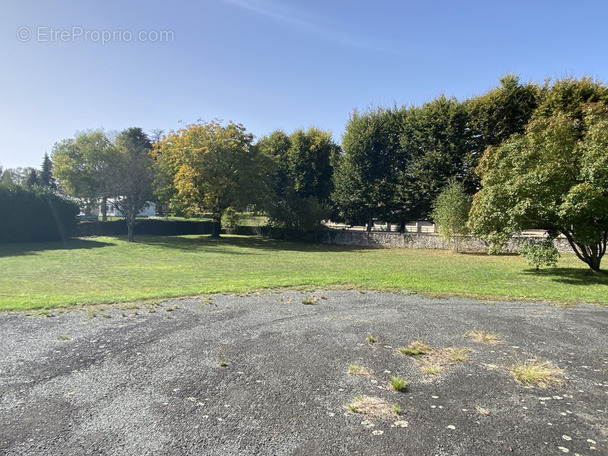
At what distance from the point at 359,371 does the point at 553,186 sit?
12135 millimetres

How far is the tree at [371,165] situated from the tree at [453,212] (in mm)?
5550

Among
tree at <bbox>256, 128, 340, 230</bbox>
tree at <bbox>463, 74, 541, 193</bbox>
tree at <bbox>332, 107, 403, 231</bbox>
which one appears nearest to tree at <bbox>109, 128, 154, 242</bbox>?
tree at <bbox>256, 128, 340, 230</bbox>

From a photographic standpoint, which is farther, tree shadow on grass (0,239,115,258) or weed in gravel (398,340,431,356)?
tree shadow on grass (0,239,115,258)

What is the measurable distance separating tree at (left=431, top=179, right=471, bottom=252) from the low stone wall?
0.91m

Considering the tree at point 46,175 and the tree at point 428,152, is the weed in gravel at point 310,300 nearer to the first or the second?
the tree at point 428,152

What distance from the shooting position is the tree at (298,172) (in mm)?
35625

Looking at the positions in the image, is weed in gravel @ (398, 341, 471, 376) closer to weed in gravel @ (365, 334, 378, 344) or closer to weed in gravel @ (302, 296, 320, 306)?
weed in gravel @ (365, 334, 378, 344)

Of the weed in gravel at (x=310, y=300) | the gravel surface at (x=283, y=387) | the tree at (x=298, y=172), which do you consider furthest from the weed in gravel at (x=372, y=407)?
the tree at (x=298, y=172)

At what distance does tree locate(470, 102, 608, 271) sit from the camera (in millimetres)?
12375

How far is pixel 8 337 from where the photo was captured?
6039 mm

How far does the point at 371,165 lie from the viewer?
3281 centimetres

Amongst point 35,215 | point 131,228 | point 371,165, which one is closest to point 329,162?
point 371,165

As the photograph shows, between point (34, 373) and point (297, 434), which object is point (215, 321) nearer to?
point (34, 373)

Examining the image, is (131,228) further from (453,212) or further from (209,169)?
(453,212)
